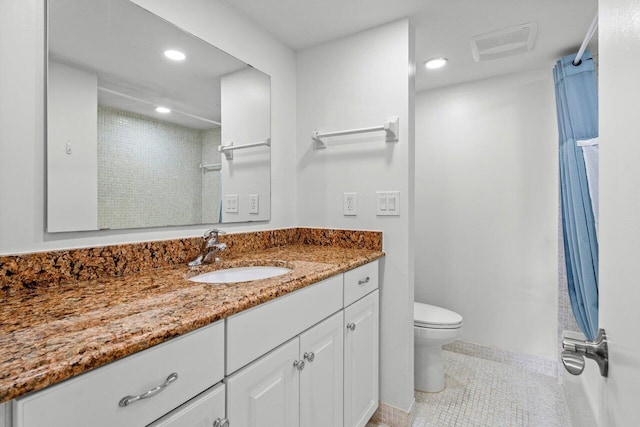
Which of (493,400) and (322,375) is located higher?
(322,375)

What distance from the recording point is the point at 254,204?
1804mm

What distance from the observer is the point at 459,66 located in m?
2.28

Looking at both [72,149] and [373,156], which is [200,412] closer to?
[72,149]

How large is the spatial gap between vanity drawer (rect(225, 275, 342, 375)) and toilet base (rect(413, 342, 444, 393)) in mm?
1047

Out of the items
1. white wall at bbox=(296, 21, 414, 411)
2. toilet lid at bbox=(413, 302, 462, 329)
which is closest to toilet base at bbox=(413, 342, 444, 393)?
toilet lid at bbox=(413, 302, 462, 329)

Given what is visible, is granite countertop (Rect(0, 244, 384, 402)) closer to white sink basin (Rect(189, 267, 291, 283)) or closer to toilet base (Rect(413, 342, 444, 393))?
white sink basin (Rect(189, 267, 291, 283))

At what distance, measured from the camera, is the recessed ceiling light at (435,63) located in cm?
220

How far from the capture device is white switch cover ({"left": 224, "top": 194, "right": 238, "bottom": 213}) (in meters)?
1.65

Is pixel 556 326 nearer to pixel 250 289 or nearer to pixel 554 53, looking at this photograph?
pixel 554 53

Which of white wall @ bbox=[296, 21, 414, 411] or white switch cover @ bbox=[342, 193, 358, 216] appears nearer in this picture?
white wall @ bbox=[296, 21, 414, 411]

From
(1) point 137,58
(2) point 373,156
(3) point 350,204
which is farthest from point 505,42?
(1) point 137,58

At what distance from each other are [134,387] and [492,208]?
99.4 inches

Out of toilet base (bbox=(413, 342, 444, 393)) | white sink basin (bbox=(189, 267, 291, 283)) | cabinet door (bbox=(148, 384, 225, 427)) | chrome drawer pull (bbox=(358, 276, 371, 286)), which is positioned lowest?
toilet base (bbox=(413, 342, 444, 393))

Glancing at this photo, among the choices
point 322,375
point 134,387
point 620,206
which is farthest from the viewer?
point 322,375
